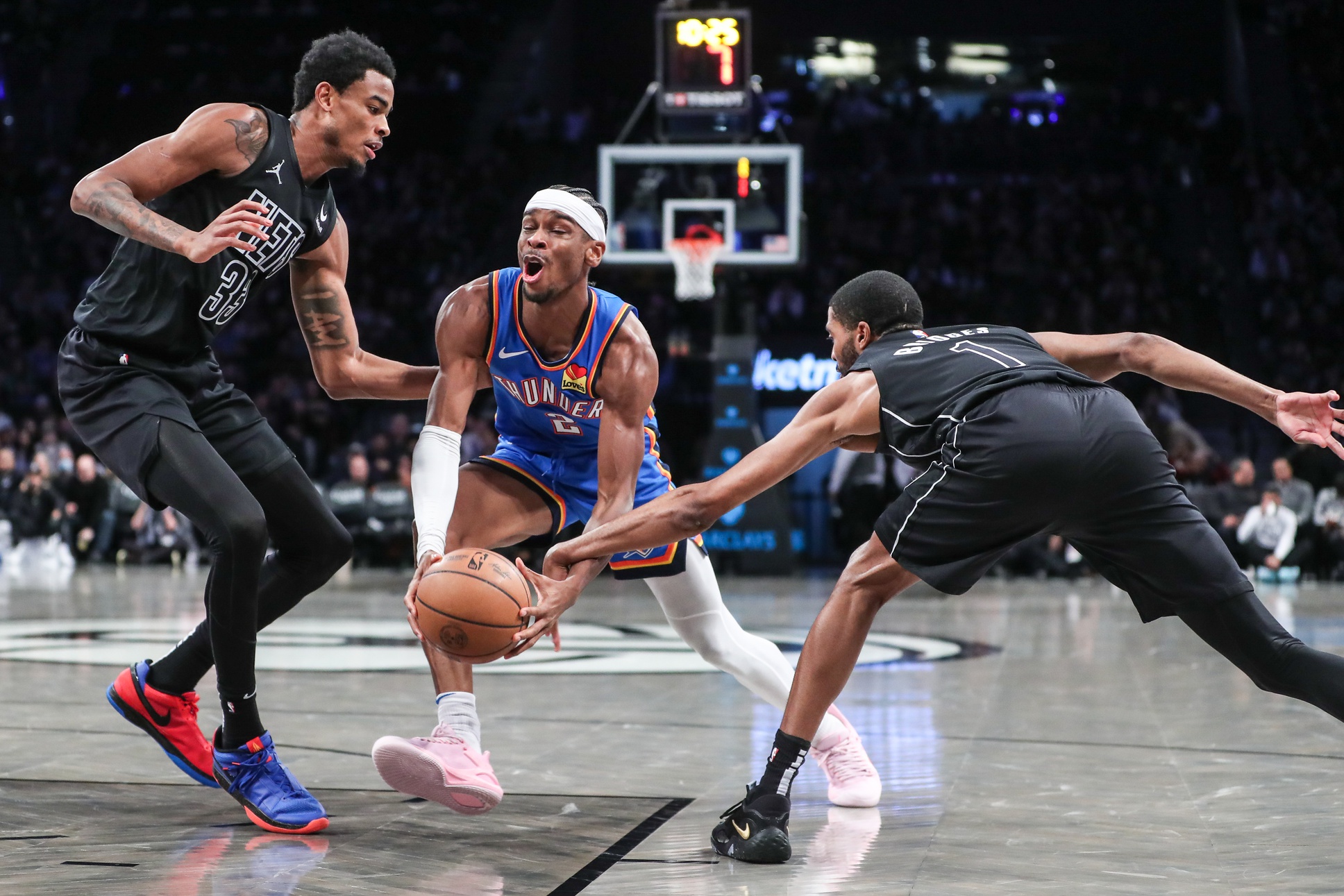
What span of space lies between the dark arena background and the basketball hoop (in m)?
0.08

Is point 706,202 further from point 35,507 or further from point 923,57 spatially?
point 923,57

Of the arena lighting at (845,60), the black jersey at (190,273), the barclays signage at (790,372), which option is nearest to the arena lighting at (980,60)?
the arena lighting at (845,60)

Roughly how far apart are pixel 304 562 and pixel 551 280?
1083 mm

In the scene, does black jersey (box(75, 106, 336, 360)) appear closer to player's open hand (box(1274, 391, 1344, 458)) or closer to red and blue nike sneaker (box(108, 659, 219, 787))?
red and blue nike sneaker (box(108, 659, 219, 787))

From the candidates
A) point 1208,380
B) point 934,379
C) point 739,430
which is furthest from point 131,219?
point 739,430

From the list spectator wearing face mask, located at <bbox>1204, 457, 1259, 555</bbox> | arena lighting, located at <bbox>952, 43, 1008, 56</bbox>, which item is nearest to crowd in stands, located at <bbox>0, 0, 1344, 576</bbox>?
spectator wearing face mask, located at <bbox>1204, 457, 1259, 555</bbox>

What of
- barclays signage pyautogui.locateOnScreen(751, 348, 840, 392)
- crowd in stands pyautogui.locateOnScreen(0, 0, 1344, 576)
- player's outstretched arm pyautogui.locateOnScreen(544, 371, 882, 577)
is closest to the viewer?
player's outstretched arm pyautogui.locateOnScreen(544, 371, 882, 577)

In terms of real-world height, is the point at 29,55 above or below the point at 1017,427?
above

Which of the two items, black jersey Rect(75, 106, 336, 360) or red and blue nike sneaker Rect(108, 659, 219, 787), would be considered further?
red and blue nike sneaker Rect(108, 659, 219, 787)

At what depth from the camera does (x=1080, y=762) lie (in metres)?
4.75

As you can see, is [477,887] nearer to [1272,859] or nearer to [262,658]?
[1272,859]

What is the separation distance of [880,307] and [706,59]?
888 centimetres

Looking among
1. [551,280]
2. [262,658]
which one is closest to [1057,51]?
[262,658]

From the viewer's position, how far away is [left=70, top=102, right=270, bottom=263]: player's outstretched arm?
11.6 feet
